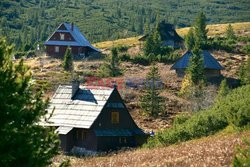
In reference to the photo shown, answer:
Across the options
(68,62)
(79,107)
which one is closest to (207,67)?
(68,62)

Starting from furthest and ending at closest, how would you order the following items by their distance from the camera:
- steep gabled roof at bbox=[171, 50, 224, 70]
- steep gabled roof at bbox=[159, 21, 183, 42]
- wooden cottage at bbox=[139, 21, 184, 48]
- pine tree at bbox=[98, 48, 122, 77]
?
steep gabled roof at bbox=[159, 21, 183, 42], wooden cottage at bbox=[139, 21, 184, 48], pine tree at bbox=[98, 48, 122, 77], steep gabled roof at bbox=[171, 50, 224, 70]

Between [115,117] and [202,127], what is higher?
[202,127]

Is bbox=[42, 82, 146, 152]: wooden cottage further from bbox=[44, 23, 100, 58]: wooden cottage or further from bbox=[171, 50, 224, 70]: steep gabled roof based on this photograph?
bbox=[44, 23, 100, 58]: wooden cottage

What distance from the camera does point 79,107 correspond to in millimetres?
43281

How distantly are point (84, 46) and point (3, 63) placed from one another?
80.6 m

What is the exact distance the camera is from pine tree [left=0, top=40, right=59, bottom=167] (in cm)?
1202

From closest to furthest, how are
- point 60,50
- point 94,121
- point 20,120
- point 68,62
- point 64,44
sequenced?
point 20,120
point 94,121
point 68,62
point 64,44
point 60,50

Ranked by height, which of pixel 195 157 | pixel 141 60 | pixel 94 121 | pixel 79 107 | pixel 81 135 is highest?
pixel 195 157

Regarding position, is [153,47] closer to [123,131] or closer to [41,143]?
[123,131]

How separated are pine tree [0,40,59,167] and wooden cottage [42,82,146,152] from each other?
91.6ft

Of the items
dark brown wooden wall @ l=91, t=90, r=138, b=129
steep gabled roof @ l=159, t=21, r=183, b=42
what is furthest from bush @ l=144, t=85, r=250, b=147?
steep gabled roof @ l=159, t=21, r=183, b=42

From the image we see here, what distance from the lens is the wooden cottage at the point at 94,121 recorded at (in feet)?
137

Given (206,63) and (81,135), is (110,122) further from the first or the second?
(206,63)

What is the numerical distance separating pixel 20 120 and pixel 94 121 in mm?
29069
